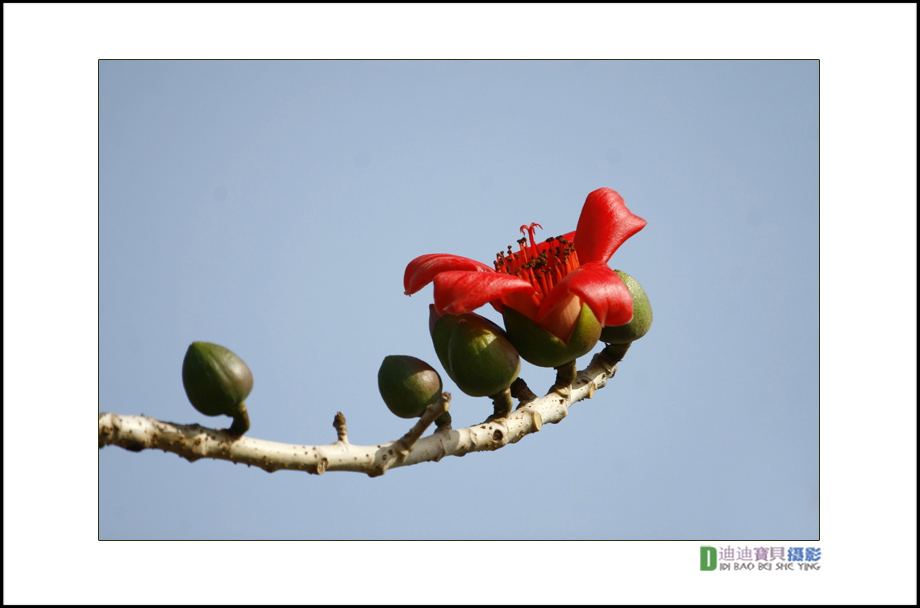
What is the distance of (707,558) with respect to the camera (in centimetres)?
212

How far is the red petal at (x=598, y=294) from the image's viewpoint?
173 cm

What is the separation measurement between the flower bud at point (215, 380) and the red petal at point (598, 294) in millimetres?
745

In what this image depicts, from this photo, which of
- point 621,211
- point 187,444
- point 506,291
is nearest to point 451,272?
point 506,291

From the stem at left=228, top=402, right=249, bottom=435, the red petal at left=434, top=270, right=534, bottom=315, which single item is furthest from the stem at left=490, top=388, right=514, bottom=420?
the stem at left=228, top=402, right=249, bottom=435

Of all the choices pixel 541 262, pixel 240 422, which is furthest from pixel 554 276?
pixel 240 422

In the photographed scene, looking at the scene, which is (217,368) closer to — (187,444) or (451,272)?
(187,444)

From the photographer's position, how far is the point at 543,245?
81.4 inches

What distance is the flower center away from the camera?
76.4 inches

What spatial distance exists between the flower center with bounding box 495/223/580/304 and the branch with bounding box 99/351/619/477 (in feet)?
1.04

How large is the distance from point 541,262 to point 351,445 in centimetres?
67

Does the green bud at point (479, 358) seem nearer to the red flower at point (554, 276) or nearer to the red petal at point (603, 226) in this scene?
the red flower at point (554, 276)

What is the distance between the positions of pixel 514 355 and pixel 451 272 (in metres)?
0.26

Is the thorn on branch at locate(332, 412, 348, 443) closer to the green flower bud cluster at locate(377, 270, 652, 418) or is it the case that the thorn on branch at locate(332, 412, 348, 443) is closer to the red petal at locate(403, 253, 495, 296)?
the green flower bud cluster at locate(377, 270, 652, 418)

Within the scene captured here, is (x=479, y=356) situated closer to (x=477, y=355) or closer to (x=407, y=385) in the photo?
(x=477, y=355)
